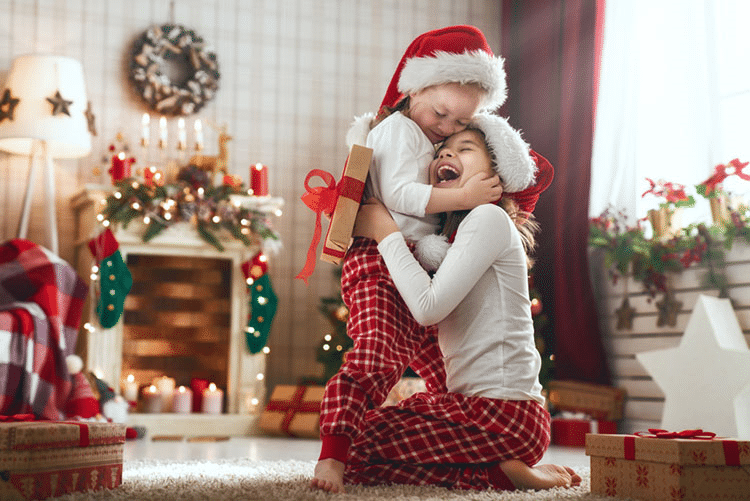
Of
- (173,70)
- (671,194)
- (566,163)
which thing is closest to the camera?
(671,194)

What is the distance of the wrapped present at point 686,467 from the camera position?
1439 millimetres

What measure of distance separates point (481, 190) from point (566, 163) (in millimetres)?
2440

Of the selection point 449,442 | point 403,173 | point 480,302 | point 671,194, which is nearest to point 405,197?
point 403,173

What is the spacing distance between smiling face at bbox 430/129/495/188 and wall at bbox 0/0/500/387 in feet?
9.21

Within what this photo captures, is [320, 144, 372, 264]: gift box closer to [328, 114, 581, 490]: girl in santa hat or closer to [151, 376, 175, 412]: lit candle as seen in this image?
[328, 114, 581, 490]: girl in santa hat

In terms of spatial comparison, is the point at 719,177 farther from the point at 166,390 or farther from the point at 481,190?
the point at 166,390

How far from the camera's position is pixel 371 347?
1660 mm

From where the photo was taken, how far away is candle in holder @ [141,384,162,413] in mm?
3838

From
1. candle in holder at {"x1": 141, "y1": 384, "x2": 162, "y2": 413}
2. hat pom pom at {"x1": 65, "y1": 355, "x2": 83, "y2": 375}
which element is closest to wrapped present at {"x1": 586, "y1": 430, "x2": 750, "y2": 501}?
hat pom pom at {"x1": 65, "y1": 355, "x2": 83, "y2": 375}

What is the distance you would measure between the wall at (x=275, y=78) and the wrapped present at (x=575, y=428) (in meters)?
1.49

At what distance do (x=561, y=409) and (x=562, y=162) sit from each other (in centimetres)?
117

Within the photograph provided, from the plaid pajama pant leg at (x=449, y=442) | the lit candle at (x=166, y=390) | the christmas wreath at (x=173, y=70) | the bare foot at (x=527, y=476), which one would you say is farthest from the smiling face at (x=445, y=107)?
the christmas wreath at (x=173, y=70)

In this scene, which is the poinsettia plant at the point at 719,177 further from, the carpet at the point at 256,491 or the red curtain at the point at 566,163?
the carpet at the point at 256,491

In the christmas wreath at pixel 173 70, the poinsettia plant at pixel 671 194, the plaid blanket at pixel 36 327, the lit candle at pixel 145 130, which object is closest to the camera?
the plaid blanket at pixel 36 327
